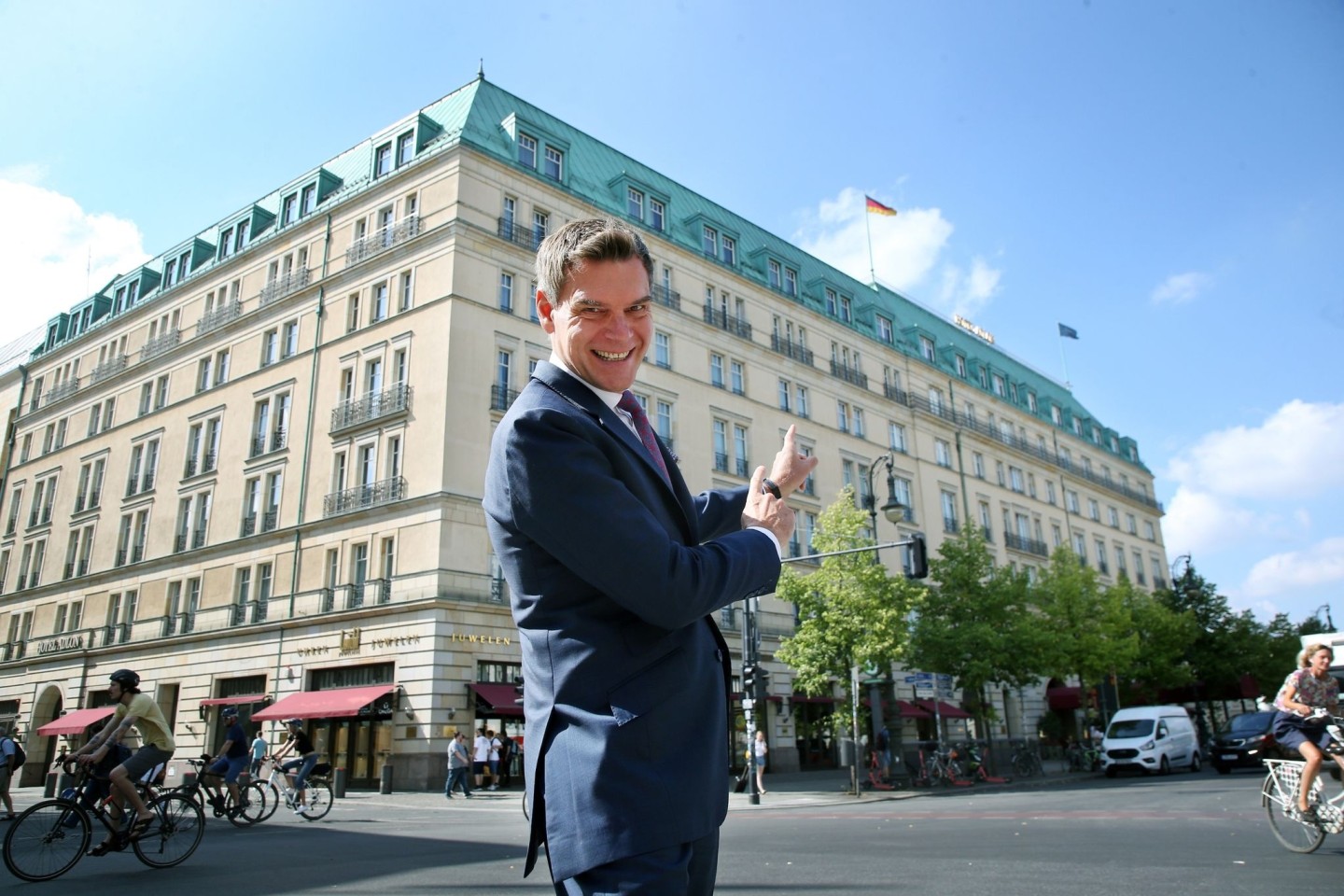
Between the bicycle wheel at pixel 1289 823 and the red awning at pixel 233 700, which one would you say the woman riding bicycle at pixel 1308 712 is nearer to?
the bicycle wheel at pixel 1289 823

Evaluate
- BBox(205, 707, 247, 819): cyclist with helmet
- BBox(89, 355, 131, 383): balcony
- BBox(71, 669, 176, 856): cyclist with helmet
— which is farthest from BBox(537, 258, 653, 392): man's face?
BBox(89, 355, 131, 383): balcony

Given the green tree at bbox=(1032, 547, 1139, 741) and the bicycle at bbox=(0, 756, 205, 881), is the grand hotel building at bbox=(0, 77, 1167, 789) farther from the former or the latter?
the bicycle at bbox=(0, 756, 205, 881)

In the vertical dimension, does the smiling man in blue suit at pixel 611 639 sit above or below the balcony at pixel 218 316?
below

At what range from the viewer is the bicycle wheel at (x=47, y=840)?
8.15 m

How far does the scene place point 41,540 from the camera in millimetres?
44969

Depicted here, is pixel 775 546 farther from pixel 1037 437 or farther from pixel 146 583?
pixel 1037 437

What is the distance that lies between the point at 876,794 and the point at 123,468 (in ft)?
116

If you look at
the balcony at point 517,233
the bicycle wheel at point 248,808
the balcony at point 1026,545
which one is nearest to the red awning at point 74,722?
the balcony at point 517,233

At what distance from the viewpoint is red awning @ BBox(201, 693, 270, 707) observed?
3212 centimetres

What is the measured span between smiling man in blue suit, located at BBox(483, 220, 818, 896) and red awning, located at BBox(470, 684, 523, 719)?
88.0 ft

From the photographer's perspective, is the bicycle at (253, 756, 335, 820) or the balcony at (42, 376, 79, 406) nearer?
the bicycle at (253, 756, 335, 820)

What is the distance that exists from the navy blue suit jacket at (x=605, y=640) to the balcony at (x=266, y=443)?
35.8 m

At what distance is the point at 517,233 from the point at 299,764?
2101cm

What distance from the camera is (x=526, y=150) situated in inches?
1382
